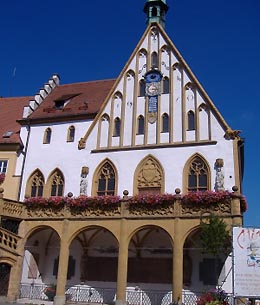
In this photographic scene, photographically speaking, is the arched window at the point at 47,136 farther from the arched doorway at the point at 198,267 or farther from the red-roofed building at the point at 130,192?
the arched doorway at the point at 198,267

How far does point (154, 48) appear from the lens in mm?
29844

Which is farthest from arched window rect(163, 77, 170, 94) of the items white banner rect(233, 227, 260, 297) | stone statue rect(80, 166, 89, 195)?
white banner rect(233, 227, 260, 297)

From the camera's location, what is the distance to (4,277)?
25.4 meters

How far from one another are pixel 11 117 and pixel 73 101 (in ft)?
18.4

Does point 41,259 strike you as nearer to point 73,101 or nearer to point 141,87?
point 73,101

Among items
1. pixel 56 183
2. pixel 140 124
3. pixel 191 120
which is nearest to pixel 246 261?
pixel 191 120

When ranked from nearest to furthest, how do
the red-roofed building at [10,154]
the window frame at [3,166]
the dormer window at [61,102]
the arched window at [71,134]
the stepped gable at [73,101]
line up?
the red-roofed building at [10,154]
the arched window at [71,134]
the window frame at [3,166]
the stepped gable at [73,101]
the dormer window at [61,102]

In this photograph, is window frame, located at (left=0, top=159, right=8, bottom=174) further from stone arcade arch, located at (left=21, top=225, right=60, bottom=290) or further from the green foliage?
the green foliage

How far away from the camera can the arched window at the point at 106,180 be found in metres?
27.2

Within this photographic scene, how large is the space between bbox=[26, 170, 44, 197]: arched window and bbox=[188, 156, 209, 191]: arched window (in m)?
10.5

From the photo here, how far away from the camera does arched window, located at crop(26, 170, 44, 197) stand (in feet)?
96.4

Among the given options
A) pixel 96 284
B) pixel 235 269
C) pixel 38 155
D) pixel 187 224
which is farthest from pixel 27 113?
pixel 235 269

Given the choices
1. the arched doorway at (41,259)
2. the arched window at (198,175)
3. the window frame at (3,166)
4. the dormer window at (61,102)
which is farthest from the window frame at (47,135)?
the arched window at (198,175)

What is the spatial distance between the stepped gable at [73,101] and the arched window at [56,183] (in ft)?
14.4
